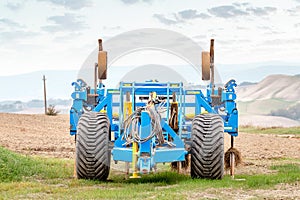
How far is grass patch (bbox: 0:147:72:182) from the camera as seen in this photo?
13.6 meters

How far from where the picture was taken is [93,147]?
12.2 metres

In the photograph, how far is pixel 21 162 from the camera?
15.2 m

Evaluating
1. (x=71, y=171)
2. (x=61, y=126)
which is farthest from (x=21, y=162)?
(x=61, y=126)

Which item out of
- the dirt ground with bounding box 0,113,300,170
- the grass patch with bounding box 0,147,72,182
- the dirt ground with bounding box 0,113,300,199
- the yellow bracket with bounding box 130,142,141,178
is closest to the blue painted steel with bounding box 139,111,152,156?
the yellow bracket with bounding box 130,142,141,178

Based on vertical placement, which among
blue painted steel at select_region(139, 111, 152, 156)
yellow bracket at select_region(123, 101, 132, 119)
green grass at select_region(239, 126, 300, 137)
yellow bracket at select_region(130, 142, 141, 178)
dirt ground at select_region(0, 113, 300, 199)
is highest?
yellow bracket at select_region(123, 101, 132, 119)

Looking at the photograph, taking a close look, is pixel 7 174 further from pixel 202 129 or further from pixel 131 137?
pixel 202 129

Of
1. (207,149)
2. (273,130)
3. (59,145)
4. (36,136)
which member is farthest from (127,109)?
(273,130)

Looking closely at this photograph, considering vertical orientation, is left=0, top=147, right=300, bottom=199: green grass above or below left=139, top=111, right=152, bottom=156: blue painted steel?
below

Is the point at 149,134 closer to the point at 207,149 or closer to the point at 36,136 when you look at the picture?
the point at 207,149

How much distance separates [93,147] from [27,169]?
2.98m

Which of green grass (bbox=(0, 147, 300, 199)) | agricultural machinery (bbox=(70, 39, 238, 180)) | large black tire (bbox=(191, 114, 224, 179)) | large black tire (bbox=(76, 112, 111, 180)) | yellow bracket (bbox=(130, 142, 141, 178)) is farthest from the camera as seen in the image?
large black tire (bbox=(191, 114, 224, 179))

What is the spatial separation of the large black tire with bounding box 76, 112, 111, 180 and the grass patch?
182 cm

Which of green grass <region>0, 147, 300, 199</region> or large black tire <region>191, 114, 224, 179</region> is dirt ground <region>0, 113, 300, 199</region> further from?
large black tire <region>191, 114, 224, 179</region>

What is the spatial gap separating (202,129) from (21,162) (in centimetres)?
510
